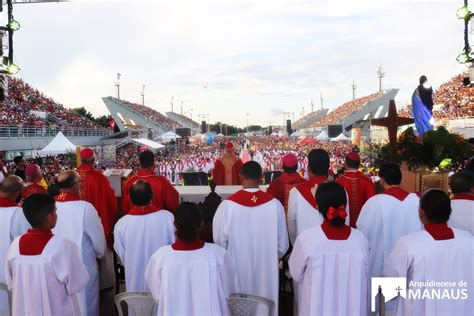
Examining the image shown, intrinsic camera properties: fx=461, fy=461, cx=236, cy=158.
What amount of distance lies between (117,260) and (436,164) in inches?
170

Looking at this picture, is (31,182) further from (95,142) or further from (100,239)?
(95,142)

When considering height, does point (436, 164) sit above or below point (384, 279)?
above

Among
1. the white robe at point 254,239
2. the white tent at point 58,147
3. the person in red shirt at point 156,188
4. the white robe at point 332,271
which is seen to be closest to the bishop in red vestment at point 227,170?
the person in red shirt at point 156,188

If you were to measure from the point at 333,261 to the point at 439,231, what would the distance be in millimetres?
692

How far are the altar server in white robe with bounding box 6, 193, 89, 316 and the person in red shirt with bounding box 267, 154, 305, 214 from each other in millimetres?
2712

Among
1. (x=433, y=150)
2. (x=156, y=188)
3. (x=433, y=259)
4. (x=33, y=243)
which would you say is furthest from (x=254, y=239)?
(x=433, y=150)

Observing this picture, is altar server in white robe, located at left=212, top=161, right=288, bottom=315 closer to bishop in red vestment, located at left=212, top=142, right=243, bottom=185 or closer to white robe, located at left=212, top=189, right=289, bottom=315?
white robe, located at left=212, top=189, right=289, bottom=315

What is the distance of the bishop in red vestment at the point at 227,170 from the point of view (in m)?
8.83

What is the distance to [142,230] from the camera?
3969 mm

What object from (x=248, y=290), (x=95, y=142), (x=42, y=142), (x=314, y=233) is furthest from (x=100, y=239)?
(x=95, y=142)

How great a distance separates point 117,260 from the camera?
5.56m

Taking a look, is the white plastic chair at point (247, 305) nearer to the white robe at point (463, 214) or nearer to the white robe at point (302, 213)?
the white robe at point (302, 213)

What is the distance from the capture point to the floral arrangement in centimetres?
616

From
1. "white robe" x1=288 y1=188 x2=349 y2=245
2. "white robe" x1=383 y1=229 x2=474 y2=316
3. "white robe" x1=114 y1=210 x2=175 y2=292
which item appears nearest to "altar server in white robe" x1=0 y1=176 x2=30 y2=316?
"white robe" x1=114 y1=210 x2=175 y2=292
